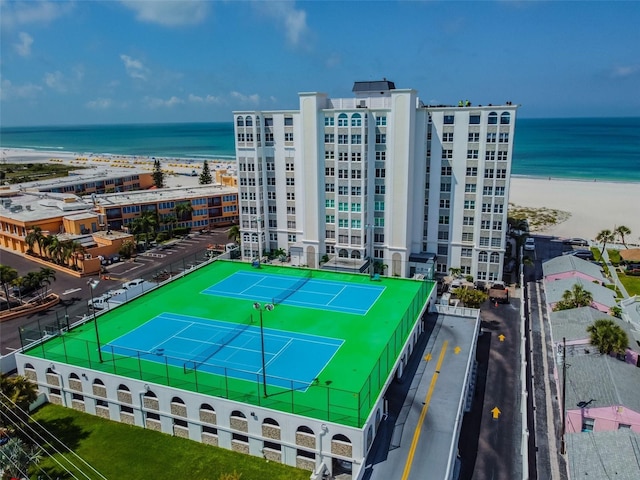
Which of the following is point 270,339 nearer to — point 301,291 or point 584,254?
point 301,291

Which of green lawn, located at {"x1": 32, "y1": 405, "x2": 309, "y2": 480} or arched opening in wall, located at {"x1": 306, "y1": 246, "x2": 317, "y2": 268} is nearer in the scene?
green lawn, located at {"x1": 32, "y1": 405, "x2": 309, "y2": 480}

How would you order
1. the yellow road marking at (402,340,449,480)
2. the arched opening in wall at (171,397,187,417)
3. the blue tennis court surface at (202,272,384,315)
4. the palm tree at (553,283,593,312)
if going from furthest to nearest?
the blue tennis court surface at (202,272,384,315), the palm tree at (553,283,593,312), the arched opening in wall at (171,397,187,417), the yellow road marking at (402,340,449,480)

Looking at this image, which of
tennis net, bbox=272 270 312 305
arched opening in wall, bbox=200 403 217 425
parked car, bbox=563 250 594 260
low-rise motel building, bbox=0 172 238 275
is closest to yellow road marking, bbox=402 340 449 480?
arched opening in wall, bbox=200 403 217 425

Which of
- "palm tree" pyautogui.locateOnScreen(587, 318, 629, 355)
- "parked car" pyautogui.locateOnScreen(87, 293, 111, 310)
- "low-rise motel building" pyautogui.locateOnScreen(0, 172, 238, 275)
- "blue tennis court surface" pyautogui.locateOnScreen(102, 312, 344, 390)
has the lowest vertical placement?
"parked car" pyautogui.locateOnScreen(87, 293, 111, 310)

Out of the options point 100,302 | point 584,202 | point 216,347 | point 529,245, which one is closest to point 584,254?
point 529,245

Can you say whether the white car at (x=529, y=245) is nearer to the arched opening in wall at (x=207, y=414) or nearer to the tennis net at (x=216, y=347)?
the tennis net at (x=216, y=347)

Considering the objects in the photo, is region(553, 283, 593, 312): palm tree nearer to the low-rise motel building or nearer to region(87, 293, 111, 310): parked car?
region(87, 293, 111, 310): parked car

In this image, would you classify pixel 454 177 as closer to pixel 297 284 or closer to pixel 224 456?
pixel 297 284
